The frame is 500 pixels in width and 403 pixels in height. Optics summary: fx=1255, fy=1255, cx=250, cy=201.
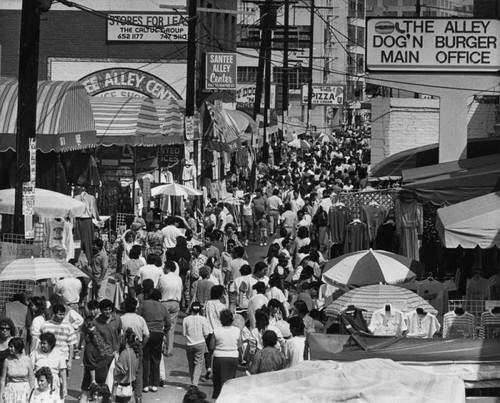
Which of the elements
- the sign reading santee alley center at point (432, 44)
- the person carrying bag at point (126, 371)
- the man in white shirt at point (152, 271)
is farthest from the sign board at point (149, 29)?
the person carrying bag at point (126, 371)

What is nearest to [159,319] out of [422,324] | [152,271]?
[152,271]

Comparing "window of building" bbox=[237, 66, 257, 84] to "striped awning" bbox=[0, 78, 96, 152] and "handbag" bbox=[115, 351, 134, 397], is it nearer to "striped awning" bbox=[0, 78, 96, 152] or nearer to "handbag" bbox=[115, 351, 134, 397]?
"striped awning" bbox=[0, 78, 96, 152]

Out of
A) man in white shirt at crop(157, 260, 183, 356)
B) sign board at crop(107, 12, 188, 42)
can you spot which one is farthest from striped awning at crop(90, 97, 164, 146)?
man in white shirt at crop(157, 260, 183, 356)

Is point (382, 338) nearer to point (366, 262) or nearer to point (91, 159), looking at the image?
point (366, 262)

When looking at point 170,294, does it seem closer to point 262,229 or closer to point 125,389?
point 125,389

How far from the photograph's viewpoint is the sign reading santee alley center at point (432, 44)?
23.5 m

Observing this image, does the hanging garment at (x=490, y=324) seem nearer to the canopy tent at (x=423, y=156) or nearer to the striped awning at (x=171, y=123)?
the canopy tent at (x=423, y=156)

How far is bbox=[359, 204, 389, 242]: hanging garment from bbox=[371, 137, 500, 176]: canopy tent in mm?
914

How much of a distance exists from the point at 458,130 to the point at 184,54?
21587 millimetres

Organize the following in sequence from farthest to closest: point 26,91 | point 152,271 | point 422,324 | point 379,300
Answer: point 152,271
point 26,91
point 379,300
point 422,324

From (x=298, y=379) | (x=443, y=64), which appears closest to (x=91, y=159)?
(x=443, y=64)

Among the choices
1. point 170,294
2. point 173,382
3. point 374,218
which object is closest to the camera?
point 173,382

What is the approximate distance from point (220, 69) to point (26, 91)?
77.5ft

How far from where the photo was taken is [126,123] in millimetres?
31000
